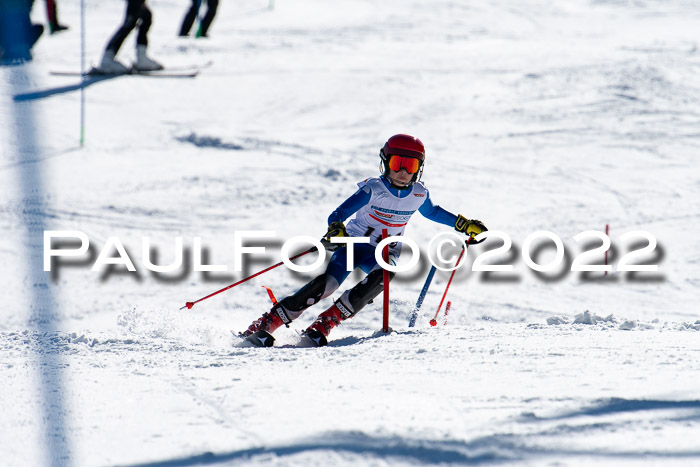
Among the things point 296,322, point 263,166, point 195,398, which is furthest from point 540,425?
point 263,166

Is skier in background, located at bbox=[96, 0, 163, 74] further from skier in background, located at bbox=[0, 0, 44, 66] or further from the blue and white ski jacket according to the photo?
the blue and white ski jacket

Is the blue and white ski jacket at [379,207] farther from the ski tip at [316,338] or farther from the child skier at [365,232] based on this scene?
the ski tip at [316,338]

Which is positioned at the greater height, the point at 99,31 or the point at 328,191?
the point at 99,31

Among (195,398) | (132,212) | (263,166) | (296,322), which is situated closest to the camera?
(195,398)

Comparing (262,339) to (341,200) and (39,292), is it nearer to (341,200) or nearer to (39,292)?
(39,292)

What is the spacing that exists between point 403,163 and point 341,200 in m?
3.43

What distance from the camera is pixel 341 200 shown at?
8227 millimetres

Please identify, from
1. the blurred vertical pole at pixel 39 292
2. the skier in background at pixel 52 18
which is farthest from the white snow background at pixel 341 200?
the skier in background at pixel 52 18

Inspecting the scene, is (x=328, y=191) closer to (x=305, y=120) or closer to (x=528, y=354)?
(x=305, y=120)

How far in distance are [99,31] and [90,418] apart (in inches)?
498

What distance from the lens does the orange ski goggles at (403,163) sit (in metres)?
4.82

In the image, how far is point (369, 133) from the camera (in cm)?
1022

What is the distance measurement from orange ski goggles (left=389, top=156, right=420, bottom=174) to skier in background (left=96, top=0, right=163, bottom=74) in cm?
772

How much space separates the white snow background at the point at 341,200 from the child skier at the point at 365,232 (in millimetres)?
202
